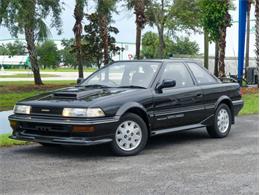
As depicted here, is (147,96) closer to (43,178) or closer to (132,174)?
(132,174)

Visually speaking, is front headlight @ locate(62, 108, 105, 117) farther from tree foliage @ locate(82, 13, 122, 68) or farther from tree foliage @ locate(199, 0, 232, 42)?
tree foliage @ locate(82, 13, 122, 68)

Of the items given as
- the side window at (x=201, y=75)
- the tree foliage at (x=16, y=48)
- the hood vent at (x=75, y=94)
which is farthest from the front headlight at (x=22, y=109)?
the tree foliage at (x=16, y=48)

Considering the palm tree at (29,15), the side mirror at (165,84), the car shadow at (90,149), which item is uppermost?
the palm tree at (29,15)

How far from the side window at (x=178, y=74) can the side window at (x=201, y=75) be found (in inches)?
9.0

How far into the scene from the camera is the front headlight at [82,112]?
7.66 m

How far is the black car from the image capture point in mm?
7738

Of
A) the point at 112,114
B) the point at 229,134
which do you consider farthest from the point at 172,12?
the point at 112,114

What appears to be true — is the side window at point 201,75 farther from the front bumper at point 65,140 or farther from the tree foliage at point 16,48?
the tree foliage at point 16,48

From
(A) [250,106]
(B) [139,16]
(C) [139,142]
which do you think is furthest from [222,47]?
(C) [139,142]

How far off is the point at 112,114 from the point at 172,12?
3232 cm

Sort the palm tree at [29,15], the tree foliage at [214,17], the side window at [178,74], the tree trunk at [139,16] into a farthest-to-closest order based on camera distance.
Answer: the tree trunk at [139,16]
the tree foliage at [214,17]
the palm tree at [29,15]
the side window at [178,74]

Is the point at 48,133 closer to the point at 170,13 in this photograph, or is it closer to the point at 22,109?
the point at 22,109

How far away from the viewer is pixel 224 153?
325 inches

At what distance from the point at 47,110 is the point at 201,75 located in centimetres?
328
